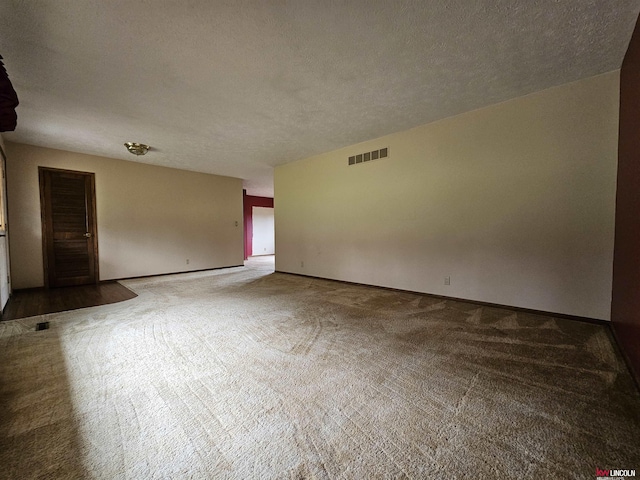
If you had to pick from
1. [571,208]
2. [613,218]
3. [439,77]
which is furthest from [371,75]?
[613,218]

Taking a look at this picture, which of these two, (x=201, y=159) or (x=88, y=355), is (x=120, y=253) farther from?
(x=88, y=355)

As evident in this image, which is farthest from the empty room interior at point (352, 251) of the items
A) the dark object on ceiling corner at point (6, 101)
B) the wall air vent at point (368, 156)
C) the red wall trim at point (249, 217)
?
the red wall trim at point (249, 217)

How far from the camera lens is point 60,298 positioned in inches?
164

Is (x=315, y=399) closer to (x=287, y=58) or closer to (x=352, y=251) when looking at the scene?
(x=287, y=58)

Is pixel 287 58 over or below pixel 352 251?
over

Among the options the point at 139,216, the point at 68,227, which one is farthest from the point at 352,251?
the point at 68,227

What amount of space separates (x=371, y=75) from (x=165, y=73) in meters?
2.10

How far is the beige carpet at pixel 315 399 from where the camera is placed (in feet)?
3.84

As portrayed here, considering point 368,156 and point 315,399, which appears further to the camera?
point 368,156

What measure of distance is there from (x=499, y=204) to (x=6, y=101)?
4871 millimetres

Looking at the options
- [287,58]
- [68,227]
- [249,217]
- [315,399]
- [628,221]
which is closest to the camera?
[315,399]

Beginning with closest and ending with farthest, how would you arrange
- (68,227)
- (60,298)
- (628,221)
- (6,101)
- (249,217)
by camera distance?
(6,101)
(628,221)
(60,298)
(68,227)
(249,217)

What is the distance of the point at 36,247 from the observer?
189 inches

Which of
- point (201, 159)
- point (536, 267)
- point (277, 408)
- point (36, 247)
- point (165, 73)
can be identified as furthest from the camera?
point (201, 159)
